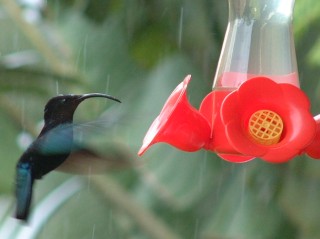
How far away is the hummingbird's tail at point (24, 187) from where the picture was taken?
1.42m

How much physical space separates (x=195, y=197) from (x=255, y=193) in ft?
0.57

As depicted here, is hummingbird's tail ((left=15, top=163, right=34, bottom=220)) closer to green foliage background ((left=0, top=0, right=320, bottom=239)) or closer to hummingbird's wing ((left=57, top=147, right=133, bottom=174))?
hummingbird's wing ((left=57, top=147, right=133, bottom=174))

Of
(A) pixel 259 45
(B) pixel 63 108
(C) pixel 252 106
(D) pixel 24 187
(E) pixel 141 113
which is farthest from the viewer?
(E) pixel 141 113

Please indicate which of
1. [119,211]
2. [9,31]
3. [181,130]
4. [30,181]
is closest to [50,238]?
[119,211]

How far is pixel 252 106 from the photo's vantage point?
90 cm

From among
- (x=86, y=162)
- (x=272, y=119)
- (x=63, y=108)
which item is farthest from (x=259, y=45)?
(x=86, y=162)

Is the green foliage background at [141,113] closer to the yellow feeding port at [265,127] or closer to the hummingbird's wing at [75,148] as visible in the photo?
the hummingbird's wing at [75,148]

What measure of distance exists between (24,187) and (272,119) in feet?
2.26

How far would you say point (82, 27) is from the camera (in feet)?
6.98

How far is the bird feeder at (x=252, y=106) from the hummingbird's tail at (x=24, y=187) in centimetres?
52

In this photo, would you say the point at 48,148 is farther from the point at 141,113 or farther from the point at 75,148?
the point at 141,113

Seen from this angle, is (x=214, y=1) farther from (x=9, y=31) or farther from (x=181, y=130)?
(x=181, y=130)

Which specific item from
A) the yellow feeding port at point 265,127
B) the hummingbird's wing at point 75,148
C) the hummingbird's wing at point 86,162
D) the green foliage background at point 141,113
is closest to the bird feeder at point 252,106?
the yellow feeding port at point 265,127

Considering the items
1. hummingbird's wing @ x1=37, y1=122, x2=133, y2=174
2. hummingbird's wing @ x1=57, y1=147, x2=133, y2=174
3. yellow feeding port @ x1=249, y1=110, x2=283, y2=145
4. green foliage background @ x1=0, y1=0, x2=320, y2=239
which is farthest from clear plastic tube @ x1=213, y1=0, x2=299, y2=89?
green foliage background @ x1=0, y1=0, x2=320, y2=239
